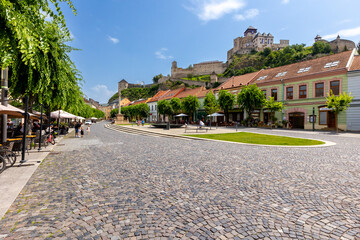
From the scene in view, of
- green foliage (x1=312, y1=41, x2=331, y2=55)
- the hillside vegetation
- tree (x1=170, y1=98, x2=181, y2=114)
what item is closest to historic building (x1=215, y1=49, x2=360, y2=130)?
tree (x1=170, y1=98, x2=181, y2=114)

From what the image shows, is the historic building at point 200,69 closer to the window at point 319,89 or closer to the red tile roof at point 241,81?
the red tile roof at point 241,81

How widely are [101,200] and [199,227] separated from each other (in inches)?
88.1

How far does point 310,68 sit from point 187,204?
33750 mm

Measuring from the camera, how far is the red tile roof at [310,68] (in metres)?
26.8

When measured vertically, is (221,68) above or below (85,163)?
above

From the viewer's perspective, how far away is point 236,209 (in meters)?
3.76

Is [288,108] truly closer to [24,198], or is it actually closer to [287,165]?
[287,165]

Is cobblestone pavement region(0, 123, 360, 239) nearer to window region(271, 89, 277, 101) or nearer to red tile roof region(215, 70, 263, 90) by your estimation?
window region(271, 89, 277, 101)

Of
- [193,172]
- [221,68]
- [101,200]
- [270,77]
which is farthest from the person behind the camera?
[221,68]

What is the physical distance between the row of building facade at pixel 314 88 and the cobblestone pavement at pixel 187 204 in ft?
78.7

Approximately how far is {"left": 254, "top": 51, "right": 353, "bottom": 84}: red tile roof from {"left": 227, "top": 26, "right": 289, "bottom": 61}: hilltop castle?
91378mm

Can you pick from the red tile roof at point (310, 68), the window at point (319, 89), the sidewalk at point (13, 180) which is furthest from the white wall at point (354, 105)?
the sidewalk at point (13, 180)

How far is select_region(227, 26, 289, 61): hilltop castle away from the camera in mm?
116812

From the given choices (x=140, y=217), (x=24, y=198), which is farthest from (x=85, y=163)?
(x=140, y=217)
